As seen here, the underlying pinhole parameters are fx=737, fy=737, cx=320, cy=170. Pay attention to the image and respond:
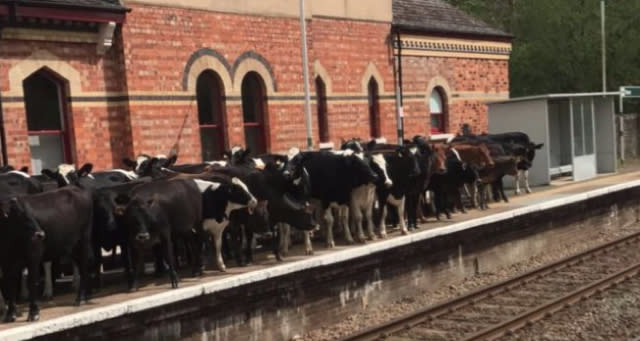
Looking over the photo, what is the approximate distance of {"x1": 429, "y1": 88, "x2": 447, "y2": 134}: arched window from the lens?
2867 cm

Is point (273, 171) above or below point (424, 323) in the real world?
above

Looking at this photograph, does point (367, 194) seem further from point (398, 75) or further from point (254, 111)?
point (398, 75)

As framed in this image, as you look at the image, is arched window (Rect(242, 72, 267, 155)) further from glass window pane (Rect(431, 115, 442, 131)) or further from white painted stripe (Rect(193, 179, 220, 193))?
white painted stripe (Rect(193, 179, 220, 193))

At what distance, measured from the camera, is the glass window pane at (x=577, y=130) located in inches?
894

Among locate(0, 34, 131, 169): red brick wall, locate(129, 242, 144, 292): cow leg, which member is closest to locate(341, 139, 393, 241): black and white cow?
locate(129, 242, 144, 292): cow leg

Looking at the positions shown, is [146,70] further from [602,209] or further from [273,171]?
[602,209]

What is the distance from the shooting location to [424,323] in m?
10.8

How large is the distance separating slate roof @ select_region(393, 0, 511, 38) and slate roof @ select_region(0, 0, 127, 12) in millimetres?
11631

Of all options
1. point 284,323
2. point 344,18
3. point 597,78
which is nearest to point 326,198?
point 284,323

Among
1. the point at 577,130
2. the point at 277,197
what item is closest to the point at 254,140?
the point at 577,130

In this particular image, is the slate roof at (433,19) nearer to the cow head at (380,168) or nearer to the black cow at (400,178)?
the black cow at (400,178)

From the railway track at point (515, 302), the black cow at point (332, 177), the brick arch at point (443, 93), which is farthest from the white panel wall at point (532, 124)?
the black cow at point (332, 177)

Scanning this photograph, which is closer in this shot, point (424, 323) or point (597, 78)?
point (424, 323)

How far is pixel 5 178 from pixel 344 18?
16095 mm
